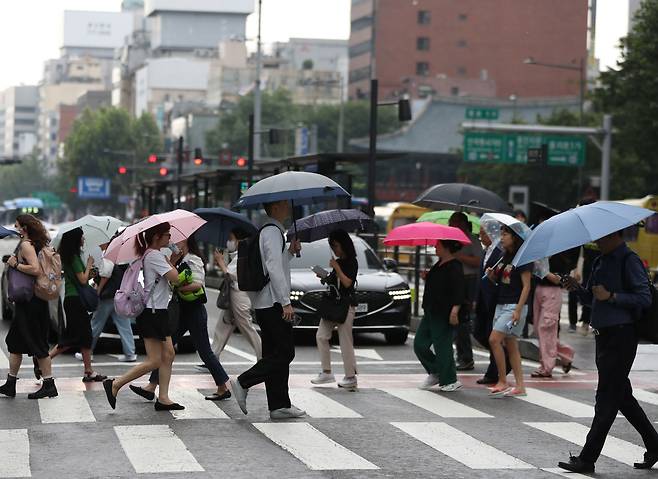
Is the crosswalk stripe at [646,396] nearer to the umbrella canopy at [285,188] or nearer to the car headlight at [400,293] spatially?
the umbrella canopy at [285,188]

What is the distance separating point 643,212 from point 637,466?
1.77 metres

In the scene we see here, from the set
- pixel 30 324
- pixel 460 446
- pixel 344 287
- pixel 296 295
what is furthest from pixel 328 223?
pixel 296 295

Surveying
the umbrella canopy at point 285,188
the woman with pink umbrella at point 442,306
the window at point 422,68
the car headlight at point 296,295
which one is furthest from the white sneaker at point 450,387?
the window at point 422,68

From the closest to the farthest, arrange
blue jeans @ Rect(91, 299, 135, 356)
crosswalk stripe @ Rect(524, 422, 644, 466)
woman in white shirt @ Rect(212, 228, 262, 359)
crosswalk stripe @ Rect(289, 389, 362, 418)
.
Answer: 1. crosswalk stripe @ Rect(524, 422, 644, 466)
2. crosswalk stripe @ Rect(289, 389, 362, 418)
3. woman in white shirt @ Rect(212, 228, 262, 359)
4. blue jeans @ Rect(91, 299, 135, 356)

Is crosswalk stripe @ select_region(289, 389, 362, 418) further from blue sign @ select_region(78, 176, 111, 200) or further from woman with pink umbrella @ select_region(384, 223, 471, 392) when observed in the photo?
blue sign @ select_region(78, 176, 111, 200)

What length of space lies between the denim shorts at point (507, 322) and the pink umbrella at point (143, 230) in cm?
320

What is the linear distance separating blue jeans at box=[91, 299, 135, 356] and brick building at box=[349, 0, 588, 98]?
11159cm

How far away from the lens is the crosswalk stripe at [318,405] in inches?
523

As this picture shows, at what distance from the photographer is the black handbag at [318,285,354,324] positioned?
Result: 15.2m

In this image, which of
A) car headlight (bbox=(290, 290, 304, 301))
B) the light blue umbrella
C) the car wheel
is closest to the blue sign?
the car wheel

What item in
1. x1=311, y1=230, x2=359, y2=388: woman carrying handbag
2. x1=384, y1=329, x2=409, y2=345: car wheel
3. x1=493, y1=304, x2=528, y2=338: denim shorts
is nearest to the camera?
x1=493, y1=304, x2=528, y2=338: denim shorts

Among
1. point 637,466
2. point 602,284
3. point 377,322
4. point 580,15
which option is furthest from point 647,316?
point 580,15

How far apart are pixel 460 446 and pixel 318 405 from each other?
269 centimetres

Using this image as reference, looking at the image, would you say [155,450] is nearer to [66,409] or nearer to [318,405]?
[66,409]
